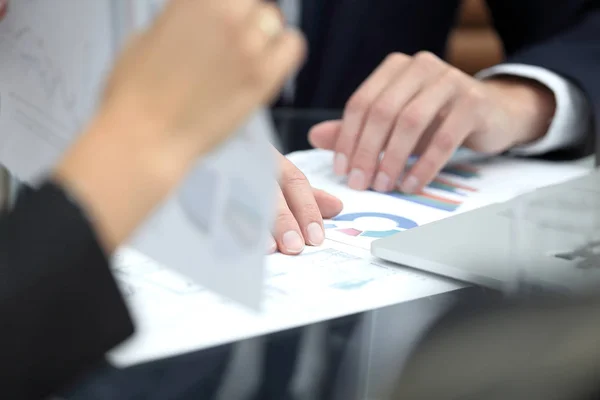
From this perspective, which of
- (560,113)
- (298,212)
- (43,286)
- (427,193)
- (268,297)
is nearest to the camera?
(43,286)

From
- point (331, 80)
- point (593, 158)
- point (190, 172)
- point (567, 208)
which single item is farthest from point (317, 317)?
point (331, 80)

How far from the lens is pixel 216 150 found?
308mm

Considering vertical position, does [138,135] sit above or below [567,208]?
above

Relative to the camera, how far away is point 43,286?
0.28 m

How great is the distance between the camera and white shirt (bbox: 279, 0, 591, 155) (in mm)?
805

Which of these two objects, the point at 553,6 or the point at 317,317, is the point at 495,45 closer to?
the point at 553,6

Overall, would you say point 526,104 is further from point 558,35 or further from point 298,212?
point 298,212

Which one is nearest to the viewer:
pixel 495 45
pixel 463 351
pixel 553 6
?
pixel 463 351

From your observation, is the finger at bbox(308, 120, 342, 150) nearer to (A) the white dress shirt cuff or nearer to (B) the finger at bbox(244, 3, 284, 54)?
(A) the white dress shirt cuff

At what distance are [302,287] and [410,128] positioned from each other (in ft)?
0.92

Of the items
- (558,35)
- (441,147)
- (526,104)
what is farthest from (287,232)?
(558,35)

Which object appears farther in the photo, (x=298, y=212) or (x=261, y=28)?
(x=298, y=212)

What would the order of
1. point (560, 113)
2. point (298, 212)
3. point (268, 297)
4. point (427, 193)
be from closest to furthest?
point (268, 297)
point (298, 212)
point (427, 193)
point (560, 113)

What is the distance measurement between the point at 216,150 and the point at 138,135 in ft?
0.11
